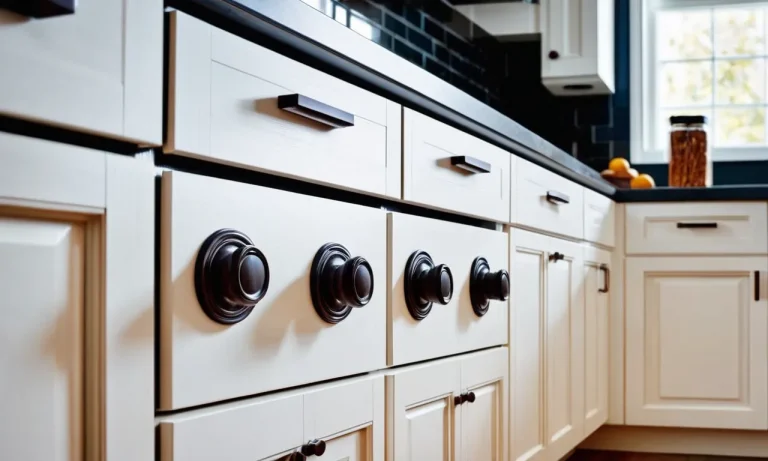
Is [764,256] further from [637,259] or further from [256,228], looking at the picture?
[256,228]

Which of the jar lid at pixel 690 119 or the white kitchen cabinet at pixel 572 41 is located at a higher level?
the white kitchen cabinet at pixel 572 41

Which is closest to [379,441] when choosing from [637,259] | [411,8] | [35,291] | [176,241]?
[176,241]

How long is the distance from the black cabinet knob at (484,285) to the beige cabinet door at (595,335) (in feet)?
3.50

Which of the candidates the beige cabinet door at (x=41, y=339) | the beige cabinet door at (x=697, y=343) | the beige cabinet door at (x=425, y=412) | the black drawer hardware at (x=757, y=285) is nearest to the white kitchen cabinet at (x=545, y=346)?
the beige cabinet door at (x=425, y=412)

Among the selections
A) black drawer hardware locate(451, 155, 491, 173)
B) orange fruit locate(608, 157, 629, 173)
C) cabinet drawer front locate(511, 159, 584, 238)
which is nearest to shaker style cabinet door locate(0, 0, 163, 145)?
black drawer hardware locate(451, 155, 491, 173)

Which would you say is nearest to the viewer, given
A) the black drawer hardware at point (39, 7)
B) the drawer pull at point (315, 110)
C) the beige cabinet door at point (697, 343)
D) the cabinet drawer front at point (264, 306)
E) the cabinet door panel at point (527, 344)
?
the black drawer hardware at point (39, 7)

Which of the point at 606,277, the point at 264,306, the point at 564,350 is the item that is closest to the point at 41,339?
the point at 264,306

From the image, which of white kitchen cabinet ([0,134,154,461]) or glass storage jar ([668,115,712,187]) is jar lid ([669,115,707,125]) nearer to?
glass storage jar ([668,115,712,187])

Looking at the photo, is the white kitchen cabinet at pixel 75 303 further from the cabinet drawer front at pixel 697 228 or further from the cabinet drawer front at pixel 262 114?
the cabinet drawer front at pixel 697 228

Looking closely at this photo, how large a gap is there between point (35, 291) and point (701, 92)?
3825 millimetres

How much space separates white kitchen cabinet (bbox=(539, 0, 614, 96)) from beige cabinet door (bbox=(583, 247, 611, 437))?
0.89m

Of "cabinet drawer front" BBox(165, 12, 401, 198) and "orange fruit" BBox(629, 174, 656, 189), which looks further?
"orange fruit" BBox(629, 174, 656, 189)

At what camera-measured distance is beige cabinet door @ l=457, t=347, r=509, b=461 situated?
163 cm

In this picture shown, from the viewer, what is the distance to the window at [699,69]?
13.1 feet
